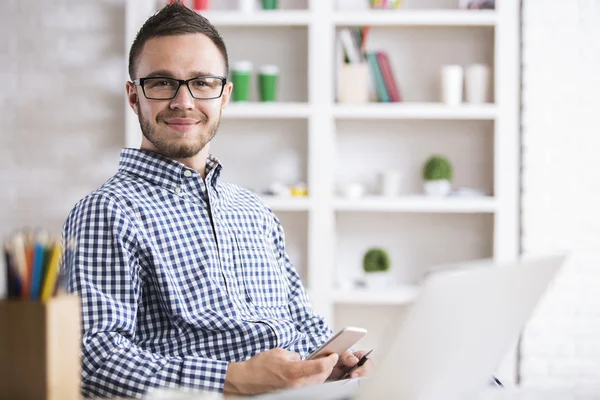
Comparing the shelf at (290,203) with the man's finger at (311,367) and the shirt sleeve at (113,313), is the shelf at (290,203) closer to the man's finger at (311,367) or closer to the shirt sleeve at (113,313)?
the shirt sleeve at (113,313)

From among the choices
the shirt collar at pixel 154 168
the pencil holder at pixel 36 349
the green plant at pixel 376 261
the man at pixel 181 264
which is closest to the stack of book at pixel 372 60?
the green plant at pixel 376 261

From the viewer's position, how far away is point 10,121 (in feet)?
12.0

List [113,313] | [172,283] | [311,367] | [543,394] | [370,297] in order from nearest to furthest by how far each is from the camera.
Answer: [543,394], [311,367], [113,313], [172,283], [370,297]

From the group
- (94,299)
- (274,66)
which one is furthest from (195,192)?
(274,66)

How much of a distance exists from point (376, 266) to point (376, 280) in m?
0.06

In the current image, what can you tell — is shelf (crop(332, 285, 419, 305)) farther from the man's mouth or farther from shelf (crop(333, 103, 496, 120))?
the man's mouth

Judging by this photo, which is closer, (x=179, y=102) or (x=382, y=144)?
(x=179, y=102)

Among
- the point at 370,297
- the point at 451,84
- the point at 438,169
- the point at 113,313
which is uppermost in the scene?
the point at 451,84

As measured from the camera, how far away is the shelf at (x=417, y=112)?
11.4 feet

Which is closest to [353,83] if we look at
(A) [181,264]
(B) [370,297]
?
(B) [370,297]

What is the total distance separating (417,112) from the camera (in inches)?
137

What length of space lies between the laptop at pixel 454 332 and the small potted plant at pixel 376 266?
8.09 feet

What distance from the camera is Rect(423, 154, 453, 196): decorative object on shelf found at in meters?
3.50

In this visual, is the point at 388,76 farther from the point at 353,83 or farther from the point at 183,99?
the point at 183,99
